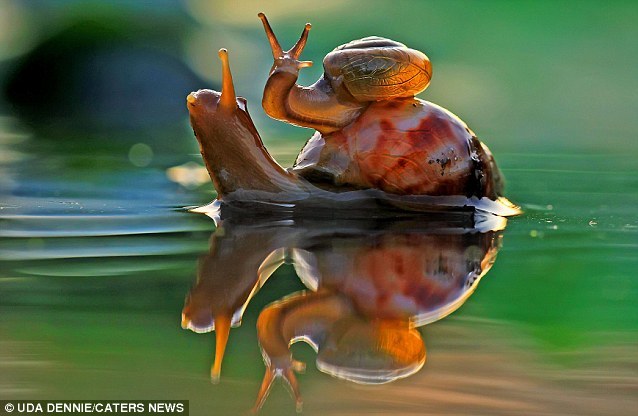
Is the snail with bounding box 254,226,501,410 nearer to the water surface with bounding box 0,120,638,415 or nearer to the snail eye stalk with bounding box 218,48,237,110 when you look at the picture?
the water surface with bounding box 0,120,638,415

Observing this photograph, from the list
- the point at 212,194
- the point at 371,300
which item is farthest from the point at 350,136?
the point at 371,300

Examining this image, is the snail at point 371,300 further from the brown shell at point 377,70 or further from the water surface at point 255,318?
the brown shell at point 377,70

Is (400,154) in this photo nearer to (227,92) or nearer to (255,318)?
(227,92)

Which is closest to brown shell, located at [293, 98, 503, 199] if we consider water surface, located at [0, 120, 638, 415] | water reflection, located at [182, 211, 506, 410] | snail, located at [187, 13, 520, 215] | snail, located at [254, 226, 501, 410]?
snail, located at [187, 13, 520, 215]

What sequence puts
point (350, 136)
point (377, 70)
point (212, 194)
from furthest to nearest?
point (212, 194), point (350, 136), point (377, 70)

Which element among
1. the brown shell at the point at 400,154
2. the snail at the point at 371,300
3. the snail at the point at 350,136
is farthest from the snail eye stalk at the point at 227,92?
the snail at the point at 371,300

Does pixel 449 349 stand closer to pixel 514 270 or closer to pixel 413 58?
pixel 514 270

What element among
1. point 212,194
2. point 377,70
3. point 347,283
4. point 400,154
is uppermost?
point 377,70
